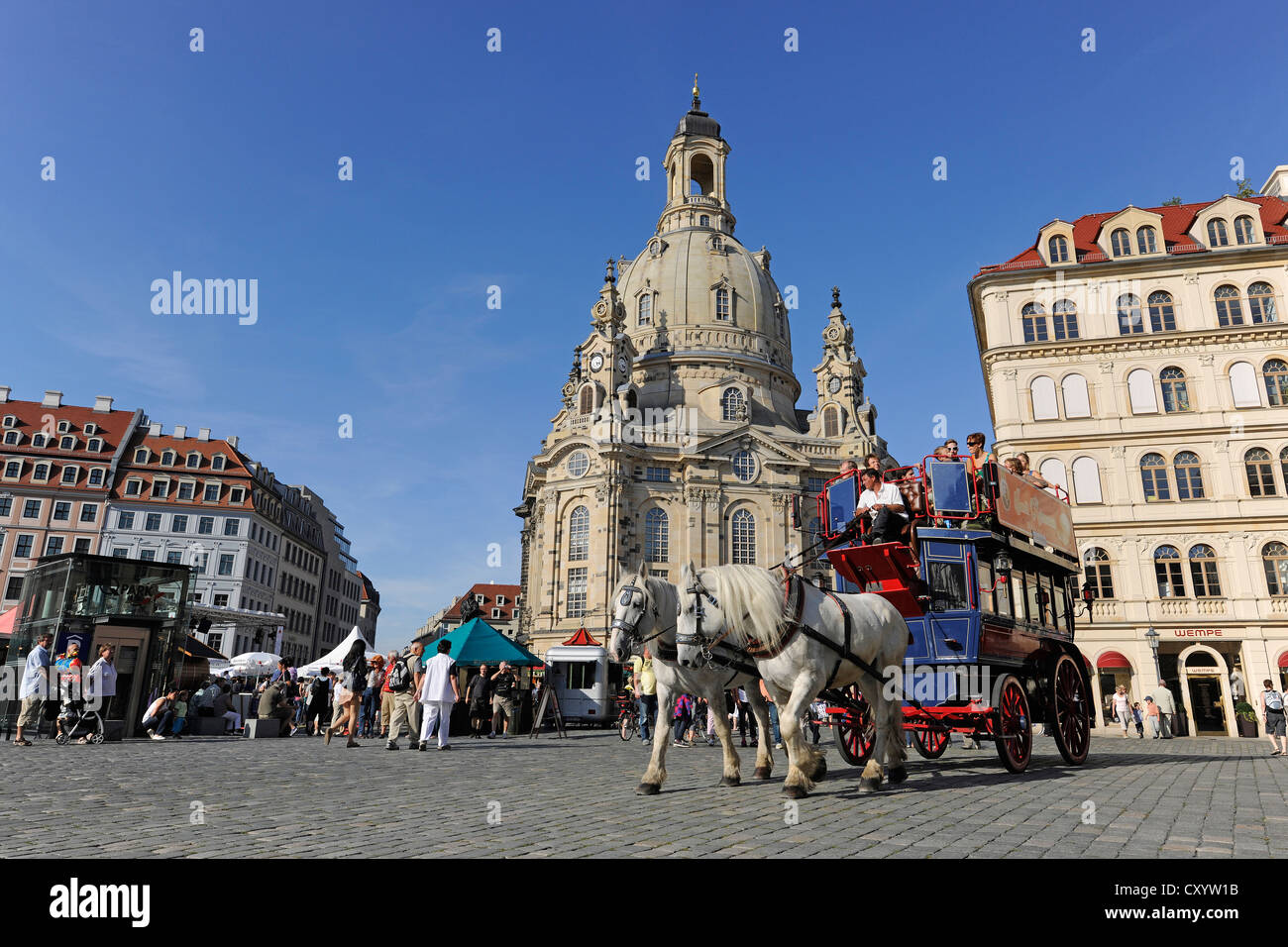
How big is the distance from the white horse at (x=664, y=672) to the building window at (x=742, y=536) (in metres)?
52.9

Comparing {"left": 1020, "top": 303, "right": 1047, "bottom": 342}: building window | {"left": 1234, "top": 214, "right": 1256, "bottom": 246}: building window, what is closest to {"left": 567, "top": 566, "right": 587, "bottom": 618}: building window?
{"left": 1020, "top": 303, "right": 1047, "bottom": 342}: building window

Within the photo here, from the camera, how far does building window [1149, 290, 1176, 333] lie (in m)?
35.6

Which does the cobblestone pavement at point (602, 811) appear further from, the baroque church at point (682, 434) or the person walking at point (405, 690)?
the baroque church at point (682, 434)

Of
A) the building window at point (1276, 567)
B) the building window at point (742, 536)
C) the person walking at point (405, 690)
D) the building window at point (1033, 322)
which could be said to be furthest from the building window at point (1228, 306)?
the person walking at point (405, 690)

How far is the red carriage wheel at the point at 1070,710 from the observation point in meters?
12.7

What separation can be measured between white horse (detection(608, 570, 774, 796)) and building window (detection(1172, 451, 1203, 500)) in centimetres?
3112

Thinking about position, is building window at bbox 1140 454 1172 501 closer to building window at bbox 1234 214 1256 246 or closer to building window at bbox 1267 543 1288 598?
building window at bbox 1267 543 1288 598

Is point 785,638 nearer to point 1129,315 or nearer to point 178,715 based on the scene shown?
point 178,715

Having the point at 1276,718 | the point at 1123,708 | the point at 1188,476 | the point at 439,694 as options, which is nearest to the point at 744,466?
the point at 1188,476

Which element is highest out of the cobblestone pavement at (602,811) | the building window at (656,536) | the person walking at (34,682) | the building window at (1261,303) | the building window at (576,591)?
the building window at (1261,303)

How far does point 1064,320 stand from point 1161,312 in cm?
403
